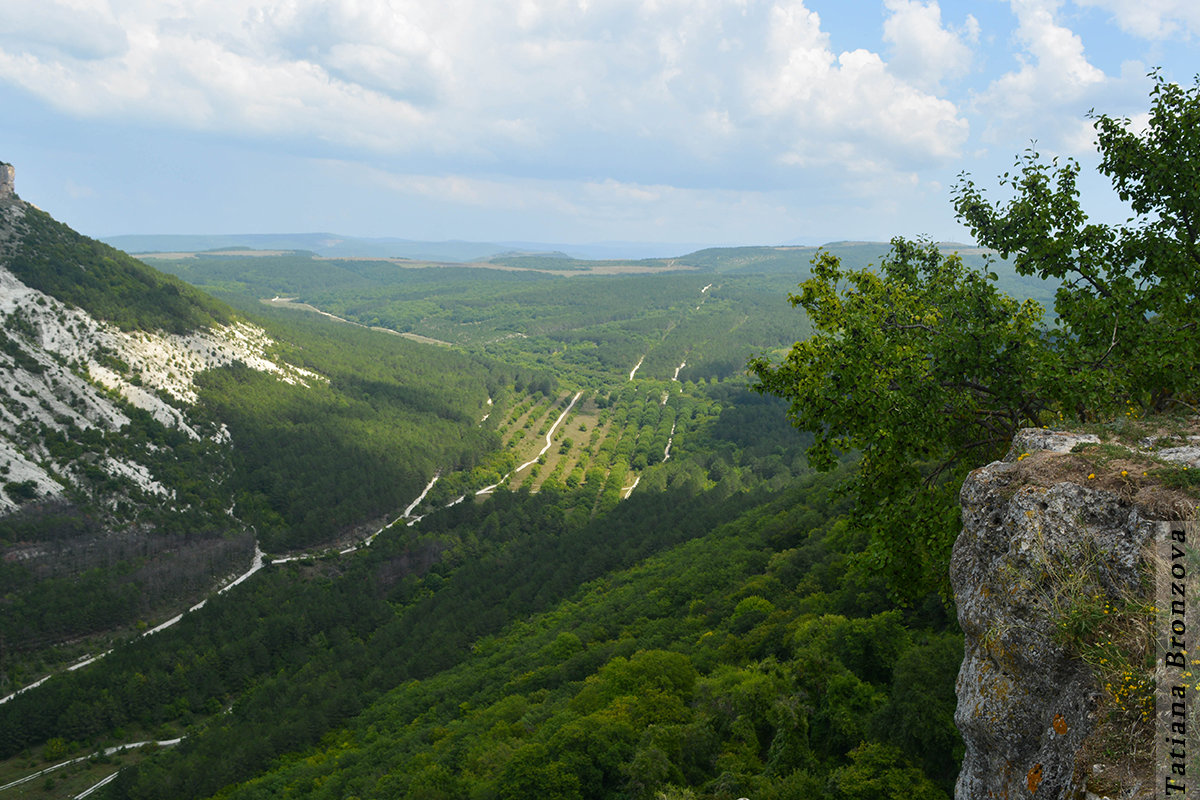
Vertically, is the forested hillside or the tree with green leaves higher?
the tree with green leaves

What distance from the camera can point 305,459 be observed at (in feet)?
343

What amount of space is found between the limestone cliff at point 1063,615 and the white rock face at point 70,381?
312ft

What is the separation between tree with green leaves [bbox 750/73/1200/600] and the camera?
41.2ft

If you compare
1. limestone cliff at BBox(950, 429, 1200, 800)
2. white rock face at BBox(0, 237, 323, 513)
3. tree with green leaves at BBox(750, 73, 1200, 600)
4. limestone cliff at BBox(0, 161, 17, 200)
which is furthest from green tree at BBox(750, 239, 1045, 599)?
limestone cliff at BBox(0, 161, 17, 200)

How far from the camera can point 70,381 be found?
9025 cm

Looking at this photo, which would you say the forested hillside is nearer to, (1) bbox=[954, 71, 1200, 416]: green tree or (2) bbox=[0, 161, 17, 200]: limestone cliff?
(1) bbox=[954, 71, 1200, 416]: green tree

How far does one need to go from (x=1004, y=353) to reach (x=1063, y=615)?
22.9 ft

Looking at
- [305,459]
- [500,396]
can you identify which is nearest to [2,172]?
[305,459]

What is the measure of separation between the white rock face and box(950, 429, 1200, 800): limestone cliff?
95.1 meters

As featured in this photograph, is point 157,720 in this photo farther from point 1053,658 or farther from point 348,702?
point 1053,658

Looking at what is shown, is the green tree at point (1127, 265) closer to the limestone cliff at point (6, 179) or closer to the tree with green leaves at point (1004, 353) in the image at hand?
the tree with green leaves at point (1004, 353)

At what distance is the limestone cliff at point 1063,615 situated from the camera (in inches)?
282

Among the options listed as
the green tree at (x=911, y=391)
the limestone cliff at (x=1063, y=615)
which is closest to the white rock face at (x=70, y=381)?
the green tree at (x=911, y=391)

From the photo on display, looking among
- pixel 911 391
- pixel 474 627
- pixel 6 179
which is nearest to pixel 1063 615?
pixel 911 391
